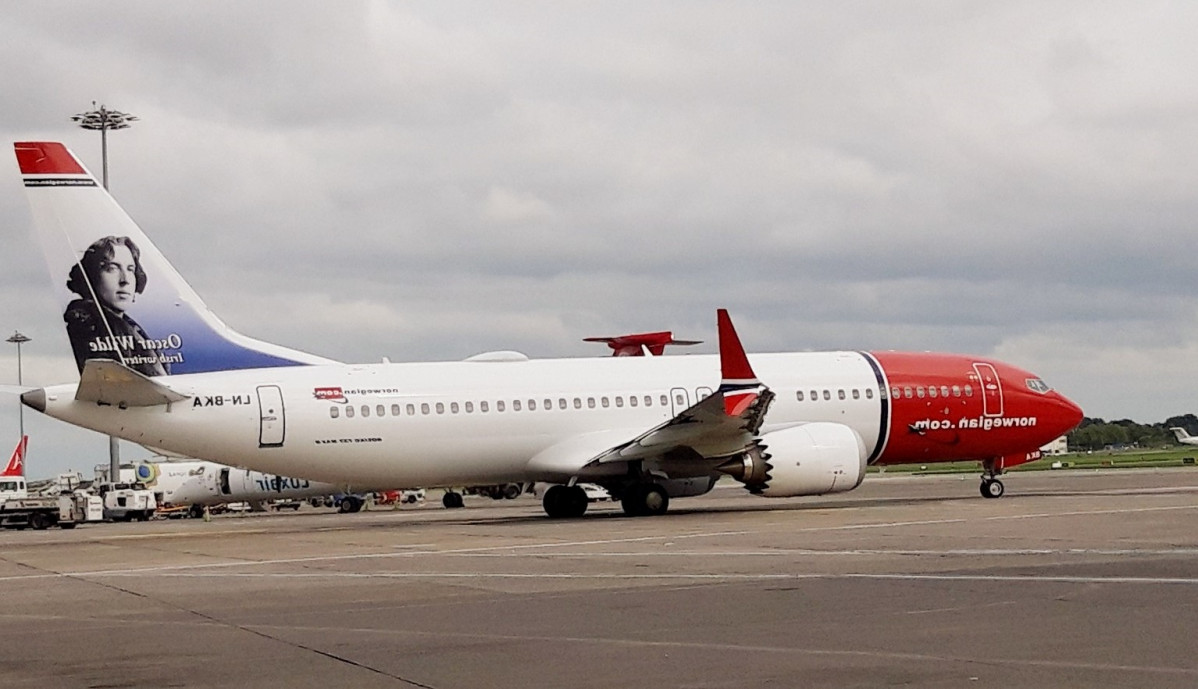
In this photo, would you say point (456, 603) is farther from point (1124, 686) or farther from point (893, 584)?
point (1124, 686)

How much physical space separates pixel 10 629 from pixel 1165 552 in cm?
1330

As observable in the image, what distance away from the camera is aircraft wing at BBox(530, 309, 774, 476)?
30.5 meters

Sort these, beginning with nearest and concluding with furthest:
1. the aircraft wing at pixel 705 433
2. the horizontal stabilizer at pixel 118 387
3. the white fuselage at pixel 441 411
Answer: the horizontal stabilizer at pixel 118 387 < the white fuselage at pixel 441 411 < the aircraft wing at pixel 705 433

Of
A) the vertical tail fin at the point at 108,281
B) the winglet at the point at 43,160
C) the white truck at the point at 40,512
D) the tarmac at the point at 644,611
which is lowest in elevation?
the tarmac at the point at 644,611

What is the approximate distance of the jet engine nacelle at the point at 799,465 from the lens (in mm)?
31719

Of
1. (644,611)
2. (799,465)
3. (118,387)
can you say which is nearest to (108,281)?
(118,387)

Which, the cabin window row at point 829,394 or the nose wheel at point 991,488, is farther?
the nose wheel at point 991,488

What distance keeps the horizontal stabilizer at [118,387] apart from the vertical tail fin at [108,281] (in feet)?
2.68

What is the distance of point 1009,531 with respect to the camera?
23.0m

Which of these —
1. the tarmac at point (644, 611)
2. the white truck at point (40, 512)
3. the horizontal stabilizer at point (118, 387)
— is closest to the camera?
the tarmac at point (644, 611)

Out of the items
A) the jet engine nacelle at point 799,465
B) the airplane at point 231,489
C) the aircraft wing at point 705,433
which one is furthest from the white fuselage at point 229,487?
the jet engine nacelle at point 799,465

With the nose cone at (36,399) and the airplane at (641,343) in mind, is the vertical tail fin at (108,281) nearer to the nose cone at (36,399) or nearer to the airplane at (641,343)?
the nose cone at (36,399)

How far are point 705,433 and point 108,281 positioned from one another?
1278 centimetres

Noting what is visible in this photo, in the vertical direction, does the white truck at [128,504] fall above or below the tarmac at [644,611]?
above
